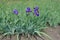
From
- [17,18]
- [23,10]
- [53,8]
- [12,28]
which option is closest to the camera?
[12,28]

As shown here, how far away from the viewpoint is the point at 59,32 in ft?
16.7

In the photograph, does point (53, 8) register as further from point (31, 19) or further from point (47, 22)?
point (31, 19)

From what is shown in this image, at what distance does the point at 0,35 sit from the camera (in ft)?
15.4

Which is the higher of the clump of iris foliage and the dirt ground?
the clump of iris foliage

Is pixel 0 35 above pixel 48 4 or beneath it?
beneath

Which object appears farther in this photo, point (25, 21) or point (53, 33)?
point (53, 33)

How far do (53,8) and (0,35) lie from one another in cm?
191

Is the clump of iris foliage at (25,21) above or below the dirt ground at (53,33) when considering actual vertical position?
above

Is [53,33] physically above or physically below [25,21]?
below

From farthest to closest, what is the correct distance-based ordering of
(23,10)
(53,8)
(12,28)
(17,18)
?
(53,8)
(23,10)
(17,18)
(12,28)

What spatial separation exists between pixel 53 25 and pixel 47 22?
0.15 metres

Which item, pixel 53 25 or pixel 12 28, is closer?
pixel 12 28

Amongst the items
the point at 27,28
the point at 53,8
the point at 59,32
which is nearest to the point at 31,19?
the point at 27,28

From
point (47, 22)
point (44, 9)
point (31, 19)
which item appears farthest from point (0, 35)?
point (44, 9)
